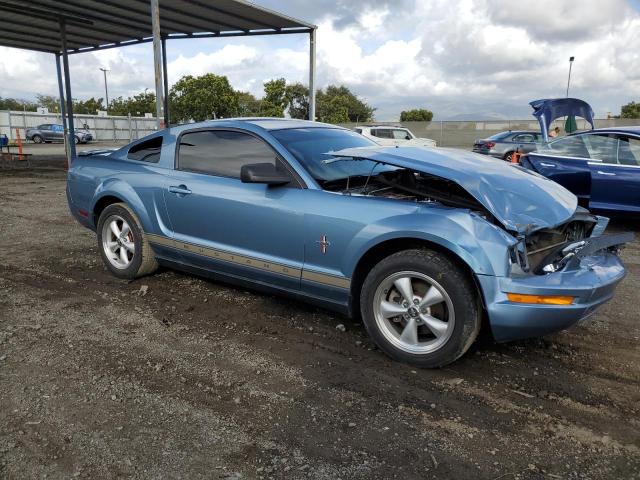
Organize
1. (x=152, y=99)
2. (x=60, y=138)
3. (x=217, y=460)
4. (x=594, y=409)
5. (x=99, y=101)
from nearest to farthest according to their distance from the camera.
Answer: (x=217, y=460) < (x=594, y=409) < (x=60, y=138) < (x=152, y=99) < (x=99, y=101)

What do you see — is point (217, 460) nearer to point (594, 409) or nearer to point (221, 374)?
point (221, 374)

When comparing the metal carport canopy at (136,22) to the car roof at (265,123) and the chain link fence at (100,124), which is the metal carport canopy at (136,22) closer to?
the car roof at (265,123)

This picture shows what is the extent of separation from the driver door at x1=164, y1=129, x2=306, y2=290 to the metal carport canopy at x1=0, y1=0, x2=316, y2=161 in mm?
6249

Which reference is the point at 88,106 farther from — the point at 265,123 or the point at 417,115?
the point at 265,123

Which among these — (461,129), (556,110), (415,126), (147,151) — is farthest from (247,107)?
(147,151)

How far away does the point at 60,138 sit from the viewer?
129ft

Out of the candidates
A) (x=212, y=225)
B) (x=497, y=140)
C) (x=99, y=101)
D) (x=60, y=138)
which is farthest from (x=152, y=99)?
(x=212, y=225)

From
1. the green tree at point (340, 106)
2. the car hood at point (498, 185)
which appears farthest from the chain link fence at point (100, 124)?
the car hood at point (498, 185)

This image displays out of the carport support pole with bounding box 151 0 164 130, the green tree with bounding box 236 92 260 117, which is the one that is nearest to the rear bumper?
the carport support pole with bounding box 151 0 164 130

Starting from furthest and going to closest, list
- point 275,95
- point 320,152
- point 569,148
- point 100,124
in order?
point 275,95, point 100,124, point 569,148, point 320,152

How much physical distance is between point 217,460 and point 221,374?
0.83 metres

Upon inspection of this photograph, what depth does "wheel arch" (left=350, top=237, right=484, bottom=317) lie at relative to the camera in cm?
302

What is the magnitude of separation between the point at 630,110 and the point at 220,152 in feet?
190

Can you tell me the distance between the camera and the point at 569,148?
7.70 meters
